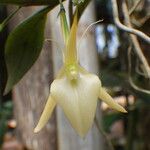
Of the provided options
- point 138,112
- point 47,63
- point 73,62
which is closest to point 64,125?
point 47,63

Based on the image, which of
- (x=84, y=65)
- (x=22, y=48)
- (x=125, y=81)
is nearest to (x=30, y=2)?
(x=22, y=48)

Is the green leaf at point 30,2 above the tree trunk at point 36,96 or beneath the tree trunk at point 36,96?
above

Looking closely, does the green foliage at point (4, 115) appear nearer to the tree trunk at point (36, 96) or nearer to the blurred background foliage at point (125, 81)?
the blurred background foliage at point (125, 81)

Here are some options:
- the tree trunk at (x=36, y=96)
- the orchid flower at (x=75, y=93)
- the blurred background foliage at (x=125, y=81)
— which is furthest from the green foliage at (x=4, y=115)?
the orchid flower at (x=75, y=93)

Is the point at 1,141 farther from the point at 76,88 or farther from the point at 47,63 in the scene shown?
the point at 76,88

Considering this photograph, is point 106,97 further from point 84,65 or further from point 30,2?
point 84,65

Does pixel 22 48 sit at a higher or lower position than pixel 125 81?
higher
